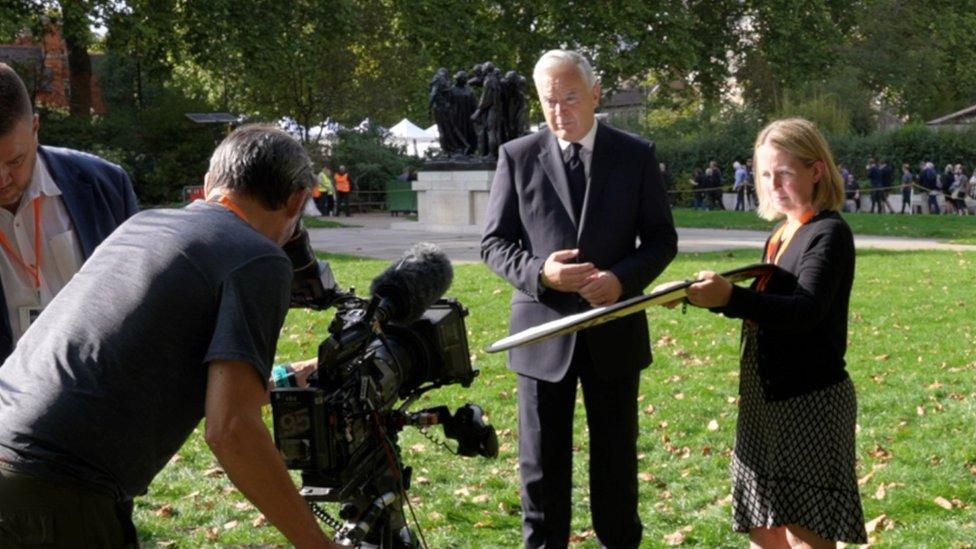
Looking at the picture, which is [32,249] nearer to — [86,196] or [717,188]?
[86,196]

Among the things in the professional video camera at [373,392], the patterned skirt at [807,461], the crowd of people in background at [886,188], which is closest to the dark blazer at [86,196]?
the professional video camera at [373,392]

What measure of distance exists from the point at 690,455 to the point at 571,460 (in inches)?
107

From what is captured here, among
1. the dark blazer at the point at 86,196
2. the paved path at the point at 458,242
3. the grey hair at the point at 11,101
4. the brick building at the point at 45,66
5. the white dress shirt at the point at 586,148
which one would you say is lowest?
the paved path at the point at 458,242

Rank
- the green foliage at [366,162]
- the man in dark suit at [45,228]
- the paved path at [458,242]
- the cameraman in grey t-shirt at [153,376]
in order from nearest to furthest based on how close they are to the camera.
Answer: the cameraman in grey t-shirt at [153,376] < the man in dark suit at [45,228] < the paved path at [458,242] < the green foliage at [366,162]

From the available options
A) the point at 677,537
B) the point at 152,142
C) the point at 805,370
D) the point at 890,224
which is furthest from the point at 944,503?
the point at 152,142

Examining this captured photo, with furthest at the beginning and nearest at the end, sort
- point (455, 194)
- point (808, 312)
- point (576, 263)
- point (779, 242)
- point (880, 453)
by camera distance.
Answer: point (455, 194), point (880, 453), point (576, 263), point (779, 242), point (808, 312)

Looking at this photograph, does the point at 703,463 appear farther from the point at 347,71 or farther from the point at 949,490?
the point at 347,71

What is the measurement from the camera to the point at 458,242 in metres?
23.4

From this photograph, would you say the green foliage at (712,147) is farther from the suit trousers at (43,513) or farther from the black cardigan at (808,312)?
the suit trousers at (43,513)

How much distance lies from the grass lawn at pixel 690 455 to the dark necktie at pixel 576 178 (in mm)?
1744

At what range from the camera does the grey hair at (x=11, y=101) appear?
10.5 ft

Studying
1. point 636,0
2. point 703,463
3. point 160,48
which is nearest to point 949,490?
point 703,463

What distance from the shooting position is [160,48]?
3588 centimetres

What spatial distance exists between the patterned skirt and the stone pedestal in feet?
72.7
